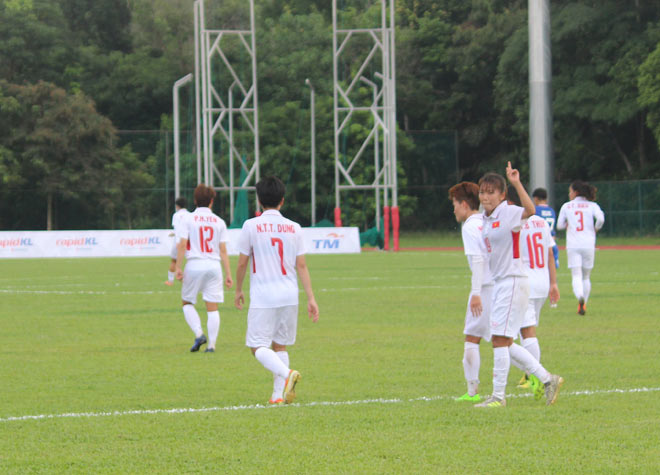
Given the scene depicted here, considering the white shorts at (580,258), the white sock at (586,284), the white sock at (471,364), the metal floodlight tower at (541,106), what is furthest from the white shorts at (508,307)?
the metal floodlight tower at (541,106)

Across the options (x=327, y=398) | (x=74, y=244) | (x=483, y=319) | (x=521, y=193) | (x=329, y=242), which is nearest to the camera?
(x=521, y=193)

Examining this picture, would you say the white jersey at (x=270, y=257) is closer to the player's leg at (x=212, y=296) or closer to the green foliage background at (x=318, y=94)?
the player's leg at (x=212, y=296)

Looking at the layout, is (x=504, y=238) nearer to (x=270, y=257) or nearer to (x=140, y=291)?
(x=270, y=257)

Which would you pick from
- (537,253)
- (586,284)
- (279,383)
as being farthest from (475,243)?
(586,284)

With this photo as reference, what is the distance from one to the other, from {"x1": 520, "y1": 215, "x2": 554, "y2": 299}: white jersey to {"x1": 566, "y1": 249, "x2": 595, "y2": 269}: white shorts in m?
7.20

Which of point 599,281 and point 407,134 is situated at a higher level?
point 407,134

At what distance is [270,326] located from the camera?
29.0ft

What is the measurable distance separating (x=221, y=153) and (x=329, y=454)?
57.1 m

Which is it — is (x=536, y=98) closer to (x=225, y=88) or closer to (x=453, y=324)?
(x=453, y=324)

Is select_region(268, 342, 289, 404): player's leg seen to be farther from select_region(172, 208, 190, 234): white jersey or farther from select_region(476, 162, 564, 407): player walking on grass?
select_region(172, 208, 190, 234): white jersey

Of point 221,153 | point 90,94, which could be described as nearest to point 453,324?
point 221,153

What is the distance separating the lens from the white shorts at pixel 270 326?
28.9 feet

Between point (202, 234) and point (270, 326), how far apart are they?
4.49 metres

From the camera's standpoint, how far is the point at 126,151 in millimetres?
63469
